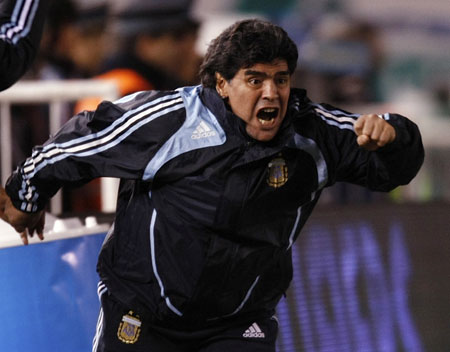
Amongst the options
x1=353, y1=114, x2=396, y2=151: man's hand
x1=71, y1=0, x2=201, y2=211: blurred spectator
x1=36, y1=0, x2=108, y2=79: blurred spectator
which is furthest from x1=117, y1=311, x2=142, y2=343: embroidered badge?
x1=71, y1=0, x2=201, y2=211: blurred spectator

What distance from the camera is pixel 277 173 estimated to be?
3.52 metres

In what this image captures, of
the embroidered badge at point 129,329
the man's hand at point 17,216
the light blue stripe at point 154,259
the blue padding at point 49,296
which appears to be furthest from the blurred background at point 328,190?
the light blue stripe at point 154,259

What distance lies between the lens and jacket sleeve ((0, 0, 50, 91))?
2990 mm

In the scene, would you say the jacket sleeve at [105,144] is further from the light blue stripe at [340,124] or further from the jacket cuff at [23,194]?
the light blue stripe at [340,124]

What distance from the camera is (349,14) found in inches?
351

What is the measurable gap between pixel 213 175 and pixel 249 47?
45 centimetres

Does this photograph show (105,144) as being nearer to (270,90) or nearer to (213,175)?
(213,175)

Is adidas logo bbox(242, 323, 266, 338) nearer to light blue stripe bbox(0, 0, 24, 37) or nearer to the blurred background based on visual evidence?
the blurred background

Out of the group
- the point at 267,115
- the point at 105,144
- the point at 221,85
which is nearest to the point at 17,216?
the point at 105,144

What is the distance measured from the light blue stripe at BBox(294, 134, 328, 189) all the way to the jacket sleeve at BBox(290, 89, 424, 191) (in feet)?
0.06

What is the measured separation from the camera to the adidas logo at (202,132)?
346cm

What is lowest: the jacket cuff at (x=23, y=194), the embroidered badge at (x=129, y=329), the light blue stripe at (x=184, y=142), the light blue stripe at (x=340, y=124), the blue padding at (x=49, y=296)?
the blue padding at (x=49, y=296)

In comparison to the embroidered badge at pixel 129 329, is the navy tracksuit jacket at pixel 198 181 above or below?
above

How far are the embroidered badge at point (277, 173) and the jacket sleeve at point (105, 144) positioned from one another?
35 centimetres
